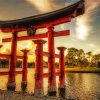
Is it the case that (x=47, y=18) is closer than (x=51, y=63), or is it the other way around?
(x=47, y=18)

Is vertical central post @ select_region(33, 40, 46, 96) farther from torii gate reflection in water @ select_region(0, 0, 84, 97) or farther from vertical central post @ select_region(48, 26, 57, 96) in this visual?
vertical central post @ select_region(48, 26, 57, 96)

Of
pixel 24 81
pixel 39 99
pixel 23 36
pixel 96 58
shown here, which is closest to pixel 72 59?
pixel 96 58

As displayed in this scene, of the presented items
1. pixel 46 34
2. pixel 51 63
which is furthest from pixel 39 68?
pixel 46 34

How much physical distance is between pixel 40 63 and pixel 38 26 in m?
3.25

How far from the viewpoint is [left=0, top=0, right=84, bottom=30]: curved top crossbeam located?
11.7 meters

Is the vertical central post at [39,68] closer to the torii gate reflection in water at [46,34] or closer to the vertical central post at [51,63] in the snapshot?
the torii gate reflection in water at [46,34]

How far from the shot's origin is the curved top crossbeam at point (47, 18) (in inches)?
462

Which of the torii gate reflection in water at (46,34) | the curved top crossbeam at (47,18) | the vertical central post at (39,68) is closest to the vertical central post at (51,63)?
the torii gate reflection in water at (46,34)

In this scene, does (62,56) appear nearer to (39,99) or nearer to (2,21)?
(2,21)

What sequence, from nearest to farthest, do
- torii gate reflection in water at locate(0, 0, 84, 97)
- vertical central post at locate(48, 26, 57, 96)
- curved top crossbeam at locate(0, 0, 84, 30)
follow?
curved top crossbeam at locate(0, 0, 84, 30) < torii gate reflection in water at locate(0, 0, 84, 97) < vertical central post at locate(48, 26, 57, 96)

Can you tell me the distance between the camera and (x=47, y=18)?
1305 cm

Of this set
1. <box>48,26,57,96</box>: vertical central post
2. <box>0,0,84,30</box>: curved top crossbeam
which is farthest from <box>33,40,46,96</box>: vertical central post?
<box>0,0,84,30</box>: curved top crossbeam

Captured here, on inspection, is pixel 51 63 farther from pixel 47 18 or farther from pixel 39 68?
pixel 47 18

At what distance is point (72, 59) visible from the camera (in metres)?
61.7
